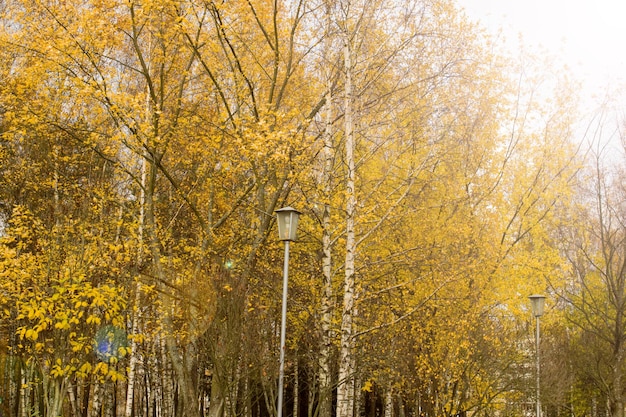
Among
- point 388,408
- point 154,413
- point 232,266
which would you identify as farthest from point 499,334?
point 154,413

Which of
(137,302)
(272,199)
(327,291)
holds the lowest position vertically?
(137,302)

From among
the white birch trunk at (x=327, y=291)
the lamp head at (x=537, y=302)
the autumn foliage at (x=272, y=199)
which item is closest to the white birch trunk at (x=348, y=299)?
the autumn foliage at (x=272, y=199)

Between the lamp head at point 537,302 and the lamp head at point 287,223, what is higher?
the lamp head at point 287,223

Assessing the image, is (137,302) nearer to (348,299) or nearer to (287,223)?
(348,299)

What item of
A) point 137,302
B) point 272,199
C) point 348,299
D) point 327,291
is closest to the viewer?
point 348,299

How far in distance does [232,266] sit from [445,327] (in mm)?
5198

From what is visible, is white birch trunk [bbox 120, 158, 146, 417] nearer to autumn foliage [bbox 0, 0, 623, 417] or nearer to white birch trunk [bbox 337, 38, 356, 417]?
autumn foliage [bbox 0, 0, 623, 417]

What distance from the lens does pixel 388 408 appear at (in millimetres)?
19828

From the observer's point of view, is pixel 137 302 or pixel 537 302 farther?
pixel 537 302

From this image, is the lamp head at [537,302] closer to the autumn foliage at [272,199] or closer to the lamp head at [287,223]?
the autumn foliage at [272,199]

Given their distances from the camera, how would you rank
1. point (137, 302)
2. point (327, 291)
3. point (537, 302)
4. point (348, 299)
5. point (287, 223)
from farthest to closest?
point (537, 302) < point (137, 302) < point (327, 291) < point (348, 299) < point (287, 223)

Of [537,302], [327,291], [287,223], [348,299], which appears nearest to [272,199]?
[327,291]

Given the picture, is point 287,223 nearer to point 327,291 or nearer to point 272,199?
point 327,291

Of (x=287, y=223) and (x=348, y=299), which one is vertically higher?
(x=287, y=223)
